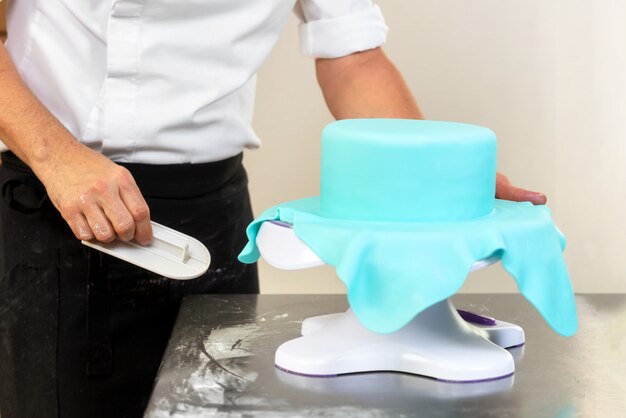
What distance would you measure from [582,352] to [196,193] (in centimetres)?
48

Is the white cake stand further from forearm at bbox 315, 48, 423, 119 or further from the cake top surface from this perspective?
forearm at bbox 315, 48, 423, 119

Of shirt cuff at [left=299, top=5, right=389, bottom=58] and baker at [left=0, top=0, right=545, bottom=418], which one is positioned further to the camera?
shirt cuff at [left=299, top=5, right=389, bottom=58]

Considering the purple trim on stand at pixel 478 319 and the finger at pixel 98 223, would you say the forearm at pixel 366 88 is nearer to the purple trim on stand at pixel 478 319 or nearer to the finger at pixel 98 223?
the purple trim on stand at pixel 478 319

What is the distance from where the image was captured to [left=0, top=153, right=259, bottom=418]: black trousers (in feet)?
3.46

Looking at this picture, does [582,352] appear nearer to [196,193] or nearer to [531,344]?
[531,344]

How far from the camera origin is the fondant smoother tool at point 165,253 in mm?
876

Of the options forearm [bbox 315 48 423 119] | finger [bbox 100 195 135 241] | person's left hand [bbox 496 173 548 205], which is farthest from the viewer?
forearm [bbox 315 48 423 119]

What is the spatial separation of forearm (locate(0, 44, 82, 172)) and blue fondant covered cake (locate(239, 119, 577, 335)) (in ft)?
0.85

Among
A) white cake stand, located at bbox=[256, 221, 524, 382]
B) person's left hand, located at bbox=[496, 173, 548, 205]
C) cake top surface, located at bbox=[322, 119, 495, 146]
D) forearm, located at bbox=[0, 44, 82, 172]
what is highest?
cake top surface, located at bbox=[322, 119, 495, 146]

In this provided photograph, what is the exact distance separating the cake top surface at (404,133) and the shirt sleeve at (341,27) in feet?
1.33

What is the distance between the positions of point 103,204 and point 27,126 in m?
0.15

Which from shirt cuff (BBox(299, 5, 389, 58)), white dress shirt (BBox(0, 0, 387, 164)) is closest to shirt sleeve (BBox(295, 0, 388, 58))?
shirt cuff (BBox(299, 5, 389, 58))

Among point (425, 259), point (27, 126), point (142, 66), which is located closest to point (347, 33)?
point (142, 66)

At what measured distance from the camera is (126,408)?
1088 mm
